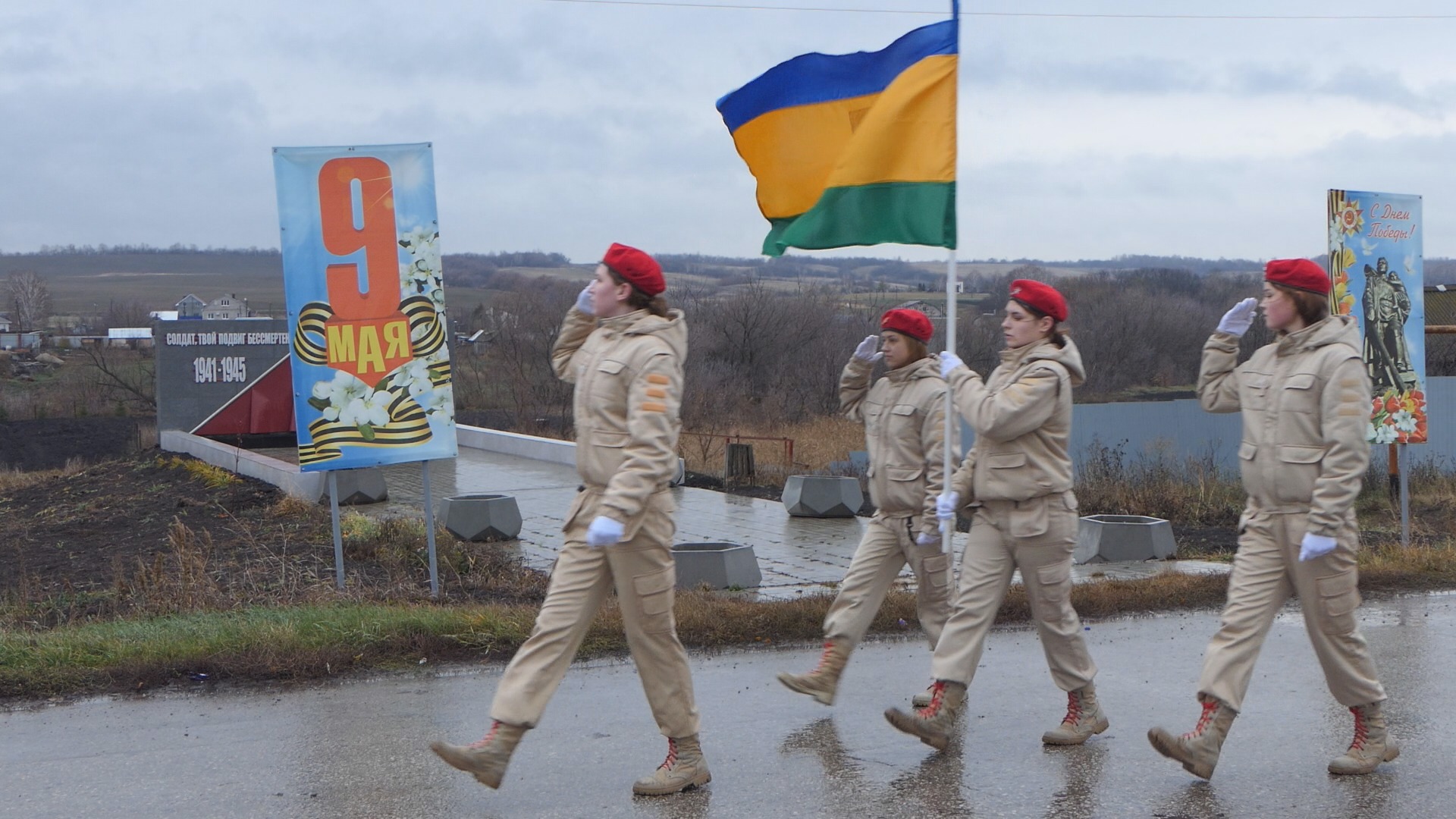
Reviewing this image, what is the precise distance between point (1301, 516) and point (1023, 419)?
110 centimetres

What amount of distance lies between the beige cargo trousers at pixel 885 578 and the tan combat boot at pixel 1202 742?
1.35 meters

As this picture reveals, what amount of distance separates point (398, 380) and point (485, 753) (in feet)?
15.8

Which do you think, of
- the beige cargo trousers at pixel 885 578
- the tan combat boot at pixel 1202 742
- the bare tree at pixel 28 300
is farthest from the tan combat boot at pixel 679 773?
the bare tree at pixel 28 300

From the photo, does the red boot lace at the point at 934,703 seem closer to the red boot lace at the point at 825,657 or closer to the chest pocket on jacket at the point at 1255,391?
the red boot lace at the point at 825,657

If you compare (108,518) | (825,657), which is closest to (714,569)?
(825,657)

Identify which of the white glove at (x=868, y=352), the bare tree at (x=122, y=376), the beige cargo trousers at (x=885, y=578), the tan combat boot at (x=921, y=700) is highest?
the white glove at (x=868, y=352)

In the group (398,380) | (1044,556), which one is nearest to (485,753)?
(1044,556)

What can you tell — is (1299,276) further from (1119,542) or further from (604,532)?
(1119,542)

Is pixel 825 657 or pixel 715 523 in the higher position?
pixel 825 657

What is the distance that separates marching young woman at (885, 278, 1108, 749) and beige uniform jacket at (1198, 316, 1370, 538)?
0.71 metres

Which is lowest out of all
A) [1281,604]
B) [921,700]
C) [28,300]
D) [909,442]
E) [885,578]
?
[28,300]

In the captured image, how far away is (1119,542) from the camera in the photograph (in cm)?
1133

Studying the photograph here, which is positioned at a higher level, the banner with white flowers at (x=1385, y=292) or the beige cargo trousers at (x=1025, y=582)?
the banner with white flowers at (x=1385, y=292)

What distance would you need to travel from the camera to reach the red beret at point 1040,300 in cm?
580
